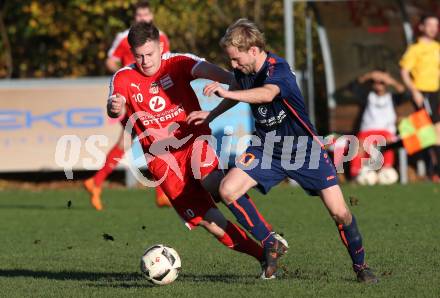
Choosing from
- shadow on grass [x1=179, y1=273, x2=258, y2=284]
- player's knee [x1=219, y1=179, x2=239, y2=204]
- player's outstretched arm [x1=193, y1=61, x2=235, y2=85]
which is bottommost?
shadow on grass [x1=179, y1=273, x2=258, y2=284]

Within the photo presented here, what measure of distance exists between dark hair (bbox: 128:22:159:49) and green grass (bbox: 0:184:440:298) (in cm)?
166

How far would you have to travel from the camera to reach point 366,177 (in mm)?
16109

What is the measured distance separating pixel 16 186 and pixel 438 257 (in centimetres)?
1077

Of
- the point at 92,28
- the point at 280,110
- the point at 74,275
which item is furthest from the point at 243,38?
the point at 92,28

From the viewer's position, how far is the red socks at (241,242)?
7359 mm

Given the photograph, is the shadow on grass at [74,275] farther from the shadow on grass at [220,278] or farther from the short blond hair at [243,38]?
the short blond hair at [243,38]

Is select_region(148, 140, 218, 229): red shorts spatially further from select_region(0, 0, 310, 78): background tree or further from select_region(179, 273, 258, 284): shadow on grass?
select_region(0, 0, 310, 78): background tree

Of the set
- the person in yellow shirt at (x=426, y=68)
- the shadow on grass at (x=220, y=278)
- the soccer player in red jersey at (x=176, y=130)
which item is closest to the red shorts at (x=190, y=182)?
the soccer player in red jersey at (x=176, y=130)

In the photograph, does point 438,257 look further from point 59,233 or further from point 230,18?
point 230,18

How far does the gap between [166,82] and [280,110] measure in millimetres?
1117

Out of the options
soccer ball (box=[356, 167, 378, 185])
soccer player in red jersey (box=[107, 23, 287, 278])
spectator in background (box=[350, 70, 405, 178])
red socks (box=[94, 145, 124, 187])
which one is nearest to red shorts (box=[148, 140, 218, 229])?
soccer player in red jersey (box=[107, 23, 287, 278])

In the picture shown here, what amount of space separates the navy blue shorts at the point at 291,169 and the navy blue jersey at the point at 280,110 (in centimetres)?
6

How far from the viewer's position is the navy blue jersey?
696cm

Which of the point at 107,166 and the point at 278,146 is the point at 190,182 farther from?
the point at 107,166
